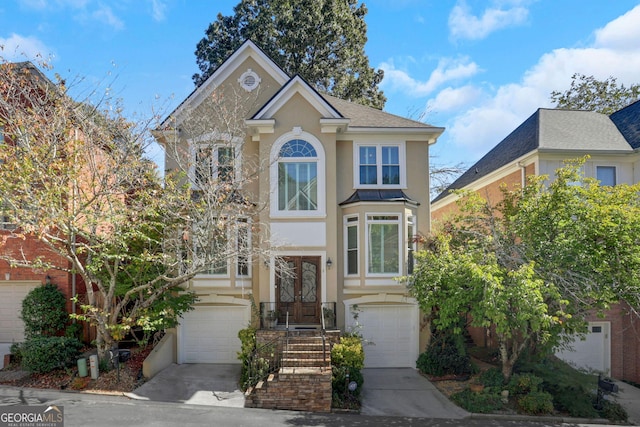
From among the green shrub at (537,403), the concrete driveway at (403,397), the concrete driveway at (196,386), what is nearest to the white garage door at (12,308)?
the concrete driveway at (196,386)

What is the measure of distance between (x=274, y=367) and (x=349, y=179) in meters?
6.55

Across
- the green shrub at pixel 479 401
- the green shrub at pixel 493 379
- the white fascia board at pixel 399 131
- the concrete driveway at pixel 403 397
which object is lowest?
the concrete driveway at pixel 403 397

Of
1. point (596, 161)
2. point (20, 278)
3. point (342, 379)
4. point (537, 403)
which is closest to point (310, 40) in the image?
point (596, 161)

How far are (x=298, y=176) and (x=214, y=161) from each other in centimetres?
277

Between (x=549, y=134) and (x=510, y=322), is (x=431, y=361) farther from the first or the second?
(x=549, y=134)

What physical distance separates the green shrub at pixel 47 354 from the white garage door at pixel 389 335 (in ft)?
28.3

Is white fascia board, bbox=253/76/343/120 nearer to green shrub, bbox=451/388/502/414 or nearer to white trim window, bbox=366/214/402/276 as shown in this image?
white trim window, bbox=366/214/402/276

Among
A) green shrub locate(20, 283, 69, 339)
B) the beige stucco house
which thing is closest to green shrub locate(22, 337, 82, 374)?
green shrub locate(20, 283, 69, 339)

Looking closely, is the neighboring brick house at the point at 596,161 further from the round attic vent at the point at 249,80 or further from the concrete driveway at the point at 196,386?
the concrete driveway at the point at 196,386

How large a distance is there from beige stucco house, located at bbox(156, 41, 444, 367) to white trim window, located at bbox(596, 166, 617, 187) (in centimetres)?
614

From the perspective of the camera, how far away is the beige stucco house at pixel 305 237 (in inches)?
518

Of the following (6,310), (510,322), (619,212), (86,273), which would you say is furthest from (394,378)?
(6,310)

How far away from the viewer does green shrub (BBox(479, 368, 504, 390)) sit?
1068 centimetres

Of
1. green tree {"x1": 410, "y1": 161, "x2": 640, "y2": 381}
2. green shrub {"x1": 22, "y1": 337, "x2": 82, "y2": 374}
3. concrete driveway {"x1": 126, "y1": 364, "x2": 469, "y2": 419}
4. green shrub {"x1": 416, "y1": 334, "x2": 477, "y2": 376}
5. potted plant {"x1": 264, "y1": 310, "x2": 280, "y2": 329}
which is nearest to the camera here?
green tree {"x1": 410, "y1": 161, "x2": 640, "y2": 381}
